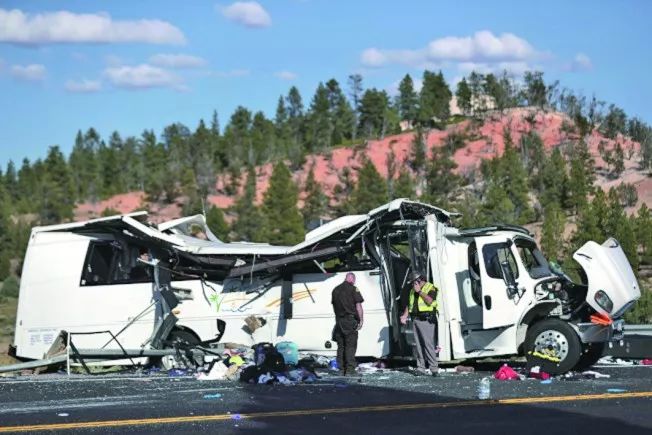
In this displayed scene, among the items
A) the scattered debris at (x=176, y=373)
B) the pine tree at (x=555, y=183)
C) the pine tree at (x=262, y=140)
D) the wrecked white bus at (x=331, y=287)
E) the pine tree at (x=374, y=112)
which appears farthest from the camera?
the pine tree at (x=374, y=112)

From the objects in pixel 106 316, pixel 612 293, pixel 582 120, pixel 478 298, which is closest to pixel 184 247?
pixel 106 316

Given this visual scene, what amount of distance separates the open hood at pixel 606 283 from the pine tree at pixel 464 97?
230 feet

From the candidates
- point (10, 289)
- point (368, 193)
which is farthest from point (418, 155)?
point (10, 289)

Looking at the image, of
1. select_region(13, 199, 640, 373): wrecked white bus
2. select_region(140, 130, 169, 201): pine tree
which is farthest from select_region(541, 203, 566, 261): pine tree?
select_region(140, 130, 169, 201): pine tree

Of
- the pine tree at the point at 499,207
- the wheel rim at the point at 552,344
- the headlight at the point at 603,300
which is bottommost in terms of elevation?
the wheel rim at the point at 552,344

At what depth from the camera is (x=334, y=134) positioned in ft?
304

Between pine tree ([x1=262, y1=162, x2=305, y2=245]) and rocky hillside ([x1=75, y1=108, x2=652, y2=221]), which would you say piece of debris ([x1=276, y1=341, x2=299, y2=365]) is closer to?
pine tree ([x1=262, y1=162, x2=305, y2=245])

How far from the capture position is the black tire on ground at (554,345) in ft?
46.6

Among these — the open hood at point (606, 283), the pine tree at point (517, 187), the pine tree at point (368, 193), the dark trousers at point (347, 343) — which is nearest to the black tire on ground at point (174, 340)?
the dark trousers at point (347, 343)

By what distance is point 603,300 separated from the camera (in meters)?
14.3

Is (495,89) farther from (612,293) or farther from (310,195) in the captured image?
(612,293)

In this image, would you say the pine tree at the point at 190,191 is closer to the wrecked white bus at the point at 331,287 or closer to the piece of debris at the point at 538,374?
the wrecked white bus at the point at 331,287

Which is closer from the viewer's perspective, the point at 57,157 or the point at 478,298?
the point at 478,298

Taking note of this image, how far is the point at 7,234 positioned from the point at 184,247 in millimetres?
48021
